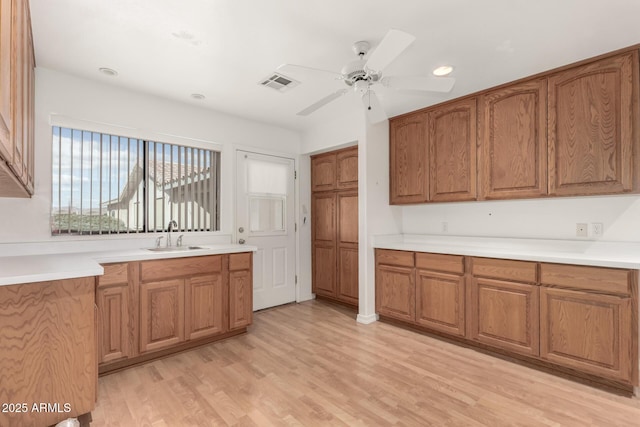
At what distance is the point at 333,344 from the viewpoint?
9.45 ft

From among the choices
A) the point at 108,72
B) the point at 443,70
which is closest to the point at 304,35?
the point at 443,70

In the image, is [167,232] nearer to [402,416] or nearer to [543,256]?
[402,416]

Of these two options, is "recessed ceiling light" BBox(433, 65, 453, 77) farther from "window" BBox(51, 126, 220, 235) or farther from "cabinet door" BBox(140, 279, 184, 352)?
"cabinet door" BBox(140, 279, 184, 352)

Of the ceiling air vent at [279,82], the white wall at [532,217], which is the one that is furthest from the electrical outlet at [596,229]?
the ceiling air vent at [279,82]

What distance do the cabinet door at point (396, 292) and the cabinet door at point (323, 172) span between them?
1363mm

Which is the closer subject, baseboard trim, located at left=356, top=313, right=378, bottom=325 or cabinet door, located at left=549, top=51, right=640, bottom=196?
cabinet door, located at left=549, top=51, right=640, bottom=196

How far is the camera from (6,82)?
1.11 meters

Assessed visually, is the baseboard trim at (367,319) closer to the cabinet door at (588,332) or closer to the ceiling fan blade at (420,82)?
the cabinet door at (588,332)

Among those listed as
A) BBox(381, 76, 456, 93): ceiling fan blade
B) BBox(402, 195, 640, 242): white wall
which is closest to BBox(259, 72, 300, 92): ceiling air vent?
BBox(381, 76, 456, 93): ceiling fan blade

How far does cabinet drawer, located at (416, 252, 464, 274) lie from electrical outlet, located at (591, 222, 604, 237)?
1038 mm

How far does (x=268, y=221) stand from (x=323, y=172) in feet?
3.39

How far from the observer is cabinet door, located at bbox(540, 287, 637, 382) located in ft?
6.69

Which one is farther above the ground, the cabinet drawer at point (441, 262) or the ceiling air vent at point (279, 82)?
the ceiling air vent at point (279, 82)

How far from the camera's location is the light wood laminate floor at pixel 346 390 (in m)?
1.83
